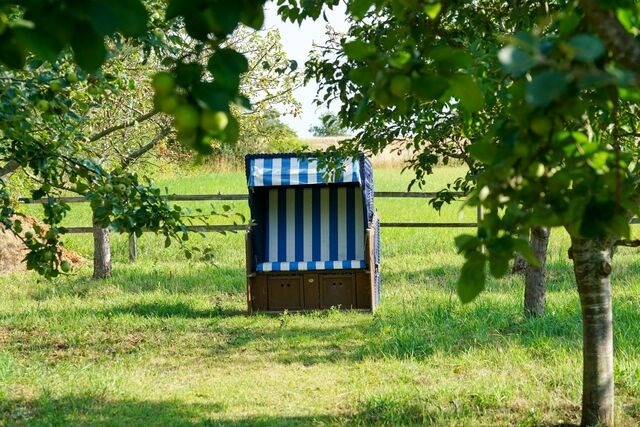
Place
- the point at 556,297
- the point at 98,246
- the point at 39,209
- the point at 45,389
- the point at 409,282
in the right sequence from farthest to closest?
the point at 39,209, the point at 98,246, the point at 409,282, the point at 556,297, the point at 45,389

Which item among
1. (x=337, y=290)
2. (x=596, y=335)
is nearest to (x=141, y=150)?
(x=337, y=290)

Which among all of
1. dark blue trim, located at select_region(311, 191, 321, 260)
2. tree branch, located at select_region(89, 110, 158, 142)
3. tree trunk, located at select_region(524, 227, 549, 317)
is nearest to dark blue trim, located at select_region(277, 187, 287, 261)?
dark blue trim, located at select_region(311, 191, 321, 260)

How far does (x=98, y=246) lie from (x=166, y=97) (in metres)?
10.9

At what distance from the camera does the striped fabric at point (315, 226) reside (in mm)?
9664

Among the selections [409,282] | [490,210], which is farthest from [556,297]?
[490,210]

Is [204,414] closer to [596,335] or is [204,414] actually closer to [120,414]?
[120,414]

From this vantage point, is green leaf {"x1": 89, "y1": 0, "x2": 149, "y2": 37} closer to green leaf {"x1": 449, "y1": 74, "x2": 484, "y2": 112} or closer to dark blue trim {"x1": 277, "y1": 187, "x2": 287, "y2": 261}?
green leaf {"x1": 449, "y1": 74, "x2": 484, "y2": 112}

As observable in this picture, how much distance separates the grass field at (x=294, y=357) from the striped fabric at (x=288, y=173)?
129 cm

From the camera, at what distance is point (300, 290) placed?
921cm

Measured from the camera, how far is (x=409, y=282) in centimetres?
1079

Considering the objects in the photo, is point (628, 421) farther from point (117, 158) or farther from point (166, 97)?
point (117, 158)

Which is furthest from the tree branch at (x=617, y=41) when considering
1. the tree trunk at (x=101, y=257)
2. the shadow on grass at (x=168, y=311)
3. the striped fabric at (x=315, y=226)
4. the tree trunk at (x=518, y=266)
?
the tree trunk at (x=101, y=257)

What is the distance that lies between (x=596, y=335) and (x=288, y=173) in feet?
15.9

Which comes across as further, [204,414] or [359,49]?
[204,414]
